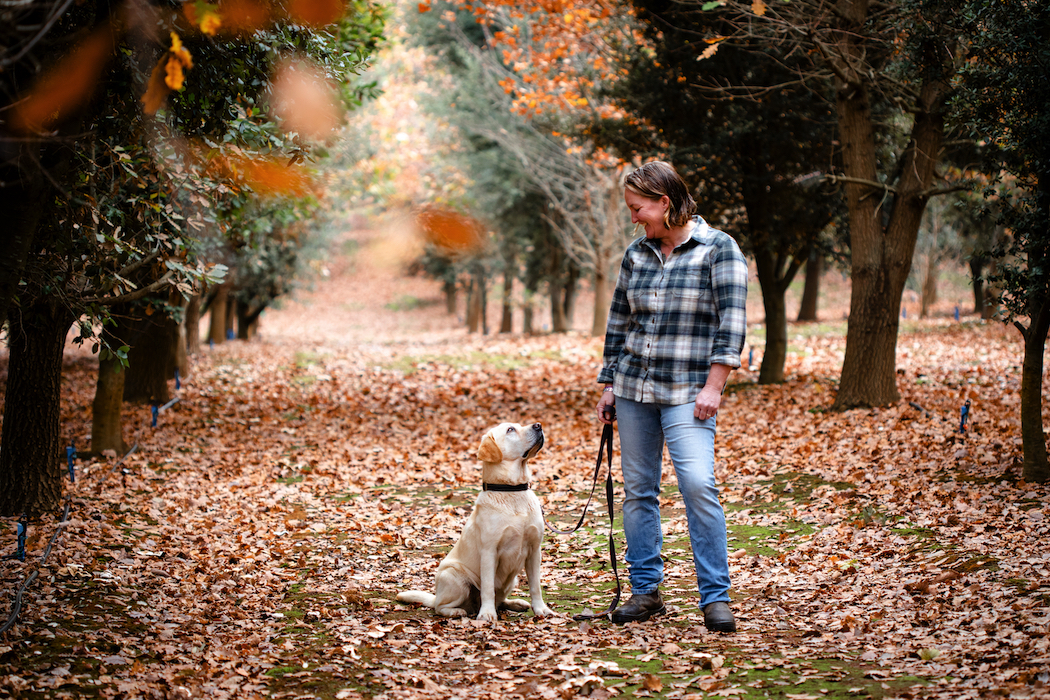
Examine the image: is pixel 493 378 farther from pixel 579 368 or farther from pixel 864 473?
pixel 864 473

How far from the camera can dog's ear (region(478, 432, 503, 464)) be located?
4793mm

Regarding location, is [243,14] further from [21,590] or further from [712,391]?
[21,590]

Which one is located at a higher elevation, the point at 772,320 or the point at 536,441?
the point at 772,320

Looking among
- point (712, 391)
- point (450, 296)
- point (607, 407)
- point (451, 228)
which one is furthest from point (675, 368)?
point (450, 296)

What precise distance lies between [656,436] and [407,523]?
365 cm

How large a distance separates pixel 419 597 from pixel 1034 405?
511cm

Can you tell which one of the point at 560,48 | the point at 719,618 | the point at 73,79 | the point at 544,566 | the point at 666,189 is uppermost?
the point at 560,48

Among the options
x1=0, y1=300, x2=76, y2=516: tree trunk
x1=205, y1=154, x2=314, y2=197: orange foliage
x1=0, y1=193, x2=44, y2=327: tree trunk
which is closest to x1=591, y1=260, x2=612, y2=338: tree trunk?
x1=205, y1=154, x2=314, y2=197: orange foliage

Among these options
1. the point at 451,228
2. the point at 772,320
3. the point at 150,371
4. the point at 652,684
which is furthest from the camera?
the point at 451,228

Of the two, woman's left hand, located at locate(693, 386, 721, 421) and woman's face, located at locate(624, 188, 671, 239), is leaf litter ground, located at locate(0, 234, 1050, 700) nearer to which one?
woman's left hand, located at locate(693, 386, 721, 421)

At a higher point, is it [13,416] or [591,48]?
[591,48]

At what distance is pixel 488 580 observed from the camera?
16.1ft

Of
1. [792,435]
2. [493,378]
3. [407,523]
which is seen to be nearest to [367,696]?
[407,523]

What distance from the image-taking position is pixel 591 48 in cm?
1681
